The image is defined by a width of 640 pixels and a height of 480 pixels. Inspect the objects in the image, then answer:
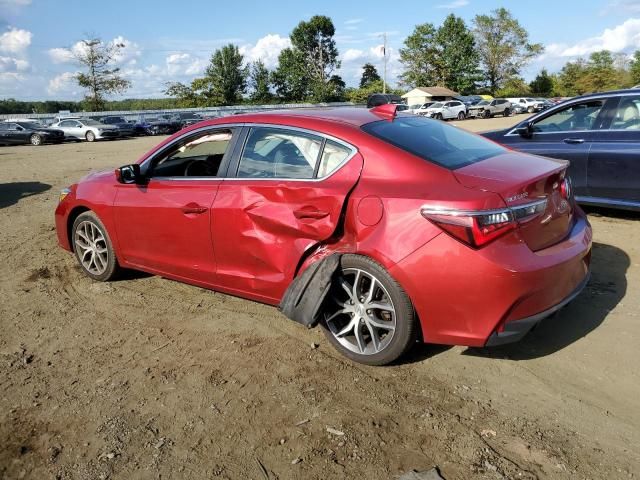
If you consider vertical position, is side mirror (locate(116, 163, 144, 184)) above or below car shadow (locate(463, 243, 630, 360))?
above

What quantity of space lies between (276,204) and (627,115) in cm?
474

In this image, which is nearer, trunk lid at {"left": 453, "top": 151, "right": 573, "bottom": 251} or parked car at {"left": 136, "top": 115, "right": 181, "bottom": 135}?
trunk lid at {"left": 453, "top": 151, "right": 573, "bottom": 251}

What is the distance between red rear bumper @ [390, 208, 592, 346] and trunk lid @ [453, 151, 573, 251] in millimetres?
129

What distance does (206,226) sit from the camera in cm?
403

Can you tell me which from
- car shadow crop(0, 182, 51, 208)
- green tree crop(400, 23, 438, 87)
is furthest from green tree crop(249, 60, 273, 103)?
car shadow crop(0, 182, 51, 208)

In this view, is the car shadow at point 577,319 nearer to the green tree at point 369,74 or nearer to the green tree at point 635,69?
the green tree at point 635,69

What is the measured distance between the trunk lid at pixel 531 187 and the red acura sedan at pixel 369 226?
0.04 feet

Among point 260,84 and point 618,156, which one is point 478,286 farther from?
point 260,84

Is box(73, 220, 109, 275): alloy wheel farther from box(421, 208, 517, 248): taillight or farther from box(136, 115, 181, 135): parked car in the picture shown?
box(136, 115, 181, 135): parked car

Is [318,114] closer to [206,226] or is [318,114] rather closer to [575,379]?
[206,226]

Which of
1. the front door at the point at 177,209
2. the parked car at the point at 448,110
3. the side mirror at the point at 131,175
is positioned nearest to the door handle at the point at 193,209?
the front door at the point at 177,209

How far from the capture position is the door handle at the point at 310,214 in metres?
3.44

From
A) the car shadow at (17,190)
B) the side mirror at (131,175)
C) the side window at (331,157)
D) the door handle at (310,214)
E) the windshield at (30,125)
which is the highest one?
the windshield at (30,125)

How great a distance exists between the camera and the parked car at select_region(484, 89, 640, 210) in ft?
19.9
